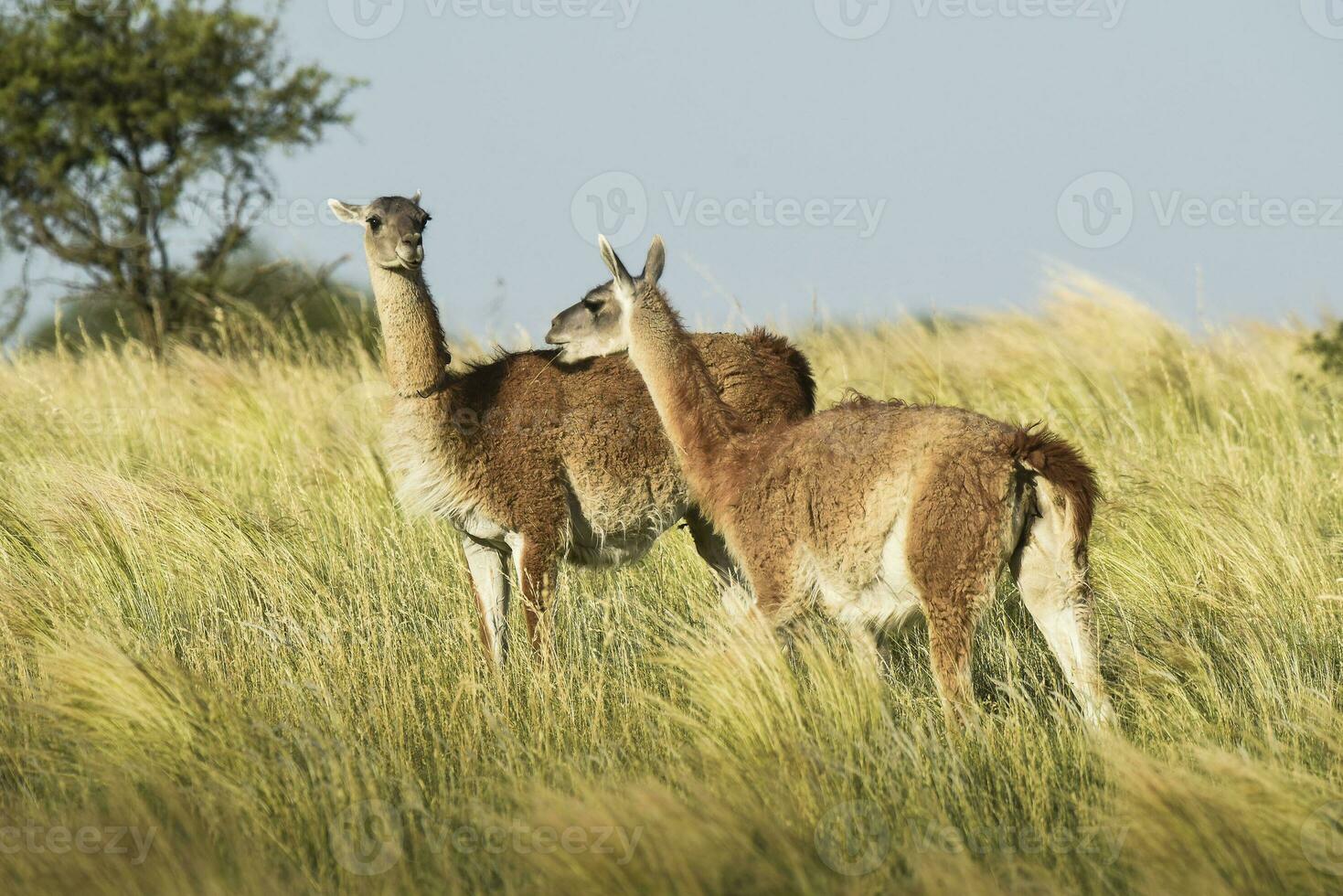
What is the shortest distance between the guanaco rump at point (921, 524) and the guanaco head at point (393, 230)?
A: 77.6 inches

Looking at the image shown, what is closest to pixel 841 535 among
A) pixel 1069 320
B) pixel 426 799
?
pixel 426 799

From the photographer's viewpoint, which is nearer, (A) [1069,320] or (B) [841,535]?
(B) [841,535]

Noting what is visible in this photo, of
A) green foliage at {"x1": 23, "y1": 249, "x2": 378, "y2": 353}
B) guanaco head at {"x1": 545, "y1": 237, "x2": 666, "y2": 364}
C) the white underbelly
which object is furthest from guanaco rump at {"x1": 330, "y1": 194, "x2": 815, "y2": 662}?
green foliage at {"x1": 23, "y1": 249, "x2": 378, "y2": 353}

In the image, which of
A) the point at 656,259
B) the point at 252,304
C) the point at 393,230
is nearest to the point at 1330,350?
the point at 656,259

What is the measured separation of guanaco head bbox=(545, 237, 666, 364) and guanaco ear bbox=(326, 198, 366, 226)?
46.4 inches

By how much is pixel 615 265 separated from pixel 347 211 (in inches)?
66.6

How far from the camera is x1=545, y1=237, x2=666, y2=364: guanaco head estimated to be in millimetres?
5773

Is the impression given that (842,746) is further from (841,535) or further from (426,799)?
(426,799)

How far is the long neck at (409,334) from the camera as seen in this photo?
6.26 m

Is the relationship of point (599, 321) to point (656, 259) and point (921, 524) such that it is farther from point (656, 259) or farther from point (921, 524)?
point (921, 524)

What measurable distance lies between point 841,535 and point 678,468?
5.60 feet

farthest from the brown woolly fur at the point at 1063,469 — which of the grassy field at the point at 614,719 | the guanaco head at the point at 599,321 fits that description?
the guanaco head at the point at 599,321

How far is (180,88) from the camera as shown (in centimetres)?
1828

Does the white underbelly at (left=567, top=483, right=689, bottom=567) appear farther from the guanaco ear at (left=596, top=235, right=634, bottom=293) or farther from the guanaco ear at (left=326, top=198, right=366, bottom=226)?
the guanaco ear at (left=326, top=198, right=366, bottom=226)
